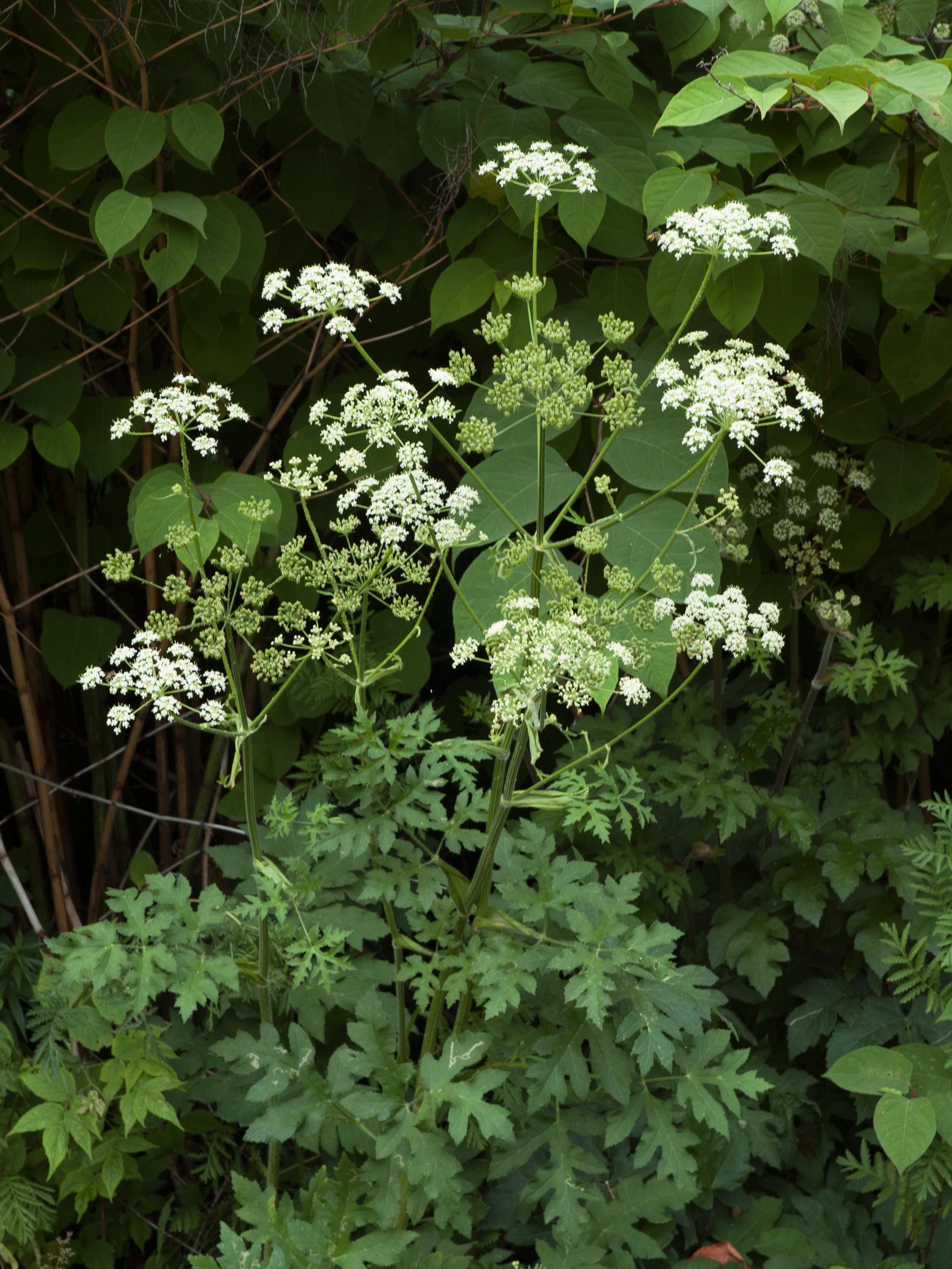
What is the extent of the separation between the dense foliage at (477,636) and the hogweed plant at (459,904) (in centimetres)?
1

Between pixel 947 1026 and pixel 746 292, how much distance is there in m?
1.24

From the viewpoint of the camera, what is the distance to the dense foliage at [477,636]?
4.78 feet

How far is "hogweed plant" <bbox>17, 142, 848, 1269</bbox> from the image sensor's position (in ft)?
4.54

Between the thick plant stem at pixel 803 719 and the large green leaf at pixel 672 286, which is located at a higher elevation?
the large green leaf at pixel 672 286

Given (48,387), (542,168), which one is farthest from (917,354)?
(48,387)

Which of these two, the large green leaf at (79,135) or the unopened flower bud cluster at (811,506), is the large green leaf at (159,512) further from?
the unopened flower bud cluster at (811,506)

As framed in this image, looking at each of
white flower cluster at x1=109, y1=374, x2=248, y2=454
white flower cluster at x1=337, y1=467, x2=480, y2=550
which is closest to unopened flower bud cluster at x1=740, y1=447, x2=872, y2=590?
white flower cluster at x1=337, y1=467, x2=480, y2=550

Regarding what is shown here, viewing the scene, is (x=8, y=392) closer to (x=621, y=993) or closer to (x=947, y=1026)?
(x=621, y=993)

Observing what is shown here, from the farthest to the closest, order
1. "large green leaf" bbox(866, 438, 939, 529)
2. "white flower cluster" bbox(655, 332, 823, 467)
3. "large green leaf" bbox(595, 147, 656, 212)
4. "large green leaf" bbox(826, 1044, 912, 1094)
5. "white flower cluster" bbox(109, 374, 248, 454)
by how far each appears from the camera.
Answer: "large green leaf" bbox(866, 438, 939, 529) → "large green leaf" bbox(595, 147, 656, 212) → "large green leaf" bbox(826, 1044, 912, 1094) → "white flower cluster" bbox(109, 374, 248, 454) → "white flower cluster" bbox(655, 332, 823, 467)

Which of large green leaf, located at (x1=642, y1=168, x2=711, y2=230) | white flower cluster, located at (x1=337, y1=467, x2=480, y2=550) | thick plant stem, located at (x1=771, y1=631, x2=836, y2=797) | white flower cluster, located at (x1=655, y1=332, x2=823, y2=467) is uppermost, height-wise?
large green leaf, located at (x1=642, y1=168, x2=711, y2=230)

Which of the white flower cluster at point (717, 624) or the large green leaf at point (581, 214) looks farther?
the large green leaf at point (581, 214)

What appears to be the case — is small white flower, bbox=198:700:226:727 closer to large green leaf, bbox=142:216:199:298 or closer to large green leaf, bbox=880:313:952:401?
large green leaf, bbox=142:216:199:298

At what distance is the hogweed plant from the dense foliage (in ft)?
0.03

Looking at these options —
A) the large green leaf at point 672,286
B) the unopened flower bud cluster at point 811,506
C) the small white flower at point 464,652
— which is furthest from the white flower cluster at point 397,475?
the unopened flower bud cluster at point 811,506
